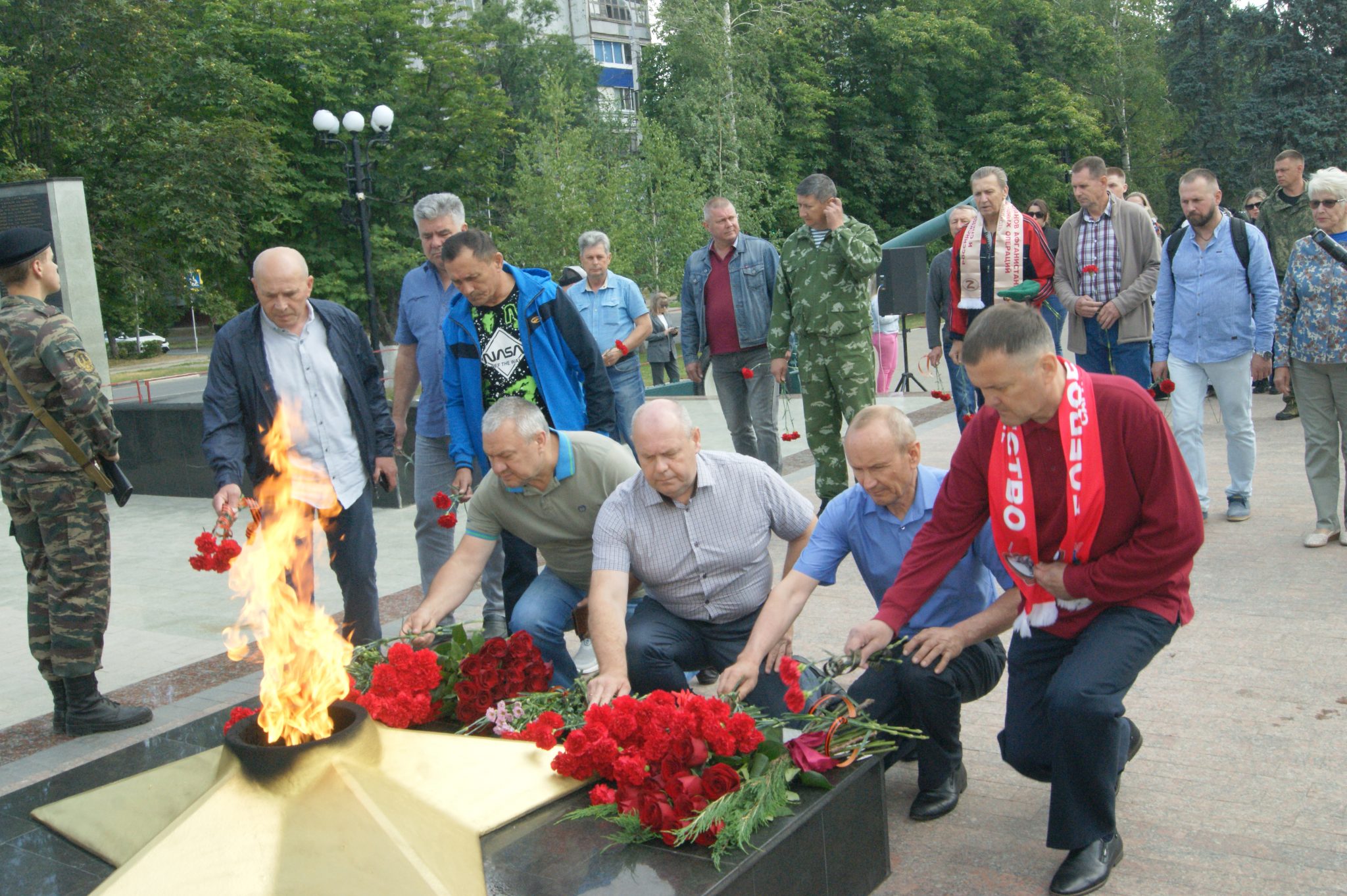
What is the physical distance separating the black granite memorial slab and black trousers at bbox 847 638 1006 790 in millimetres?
362

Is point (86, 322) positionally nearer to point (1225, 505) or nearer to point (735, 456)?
point (735, 456)

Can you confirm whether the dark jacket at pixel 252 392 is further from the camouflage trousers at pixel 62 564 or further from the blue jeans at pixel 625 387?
the blue jeans at pixel 625 387

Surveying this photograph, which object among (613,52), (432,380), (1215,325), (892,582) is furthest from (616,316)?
(613,52)

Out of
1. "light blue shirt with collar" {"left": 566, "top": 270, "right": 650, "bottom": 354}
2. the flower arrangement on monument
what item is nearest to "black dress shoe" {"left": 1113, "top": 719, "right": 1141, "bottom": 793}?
the flower arrangement on monument

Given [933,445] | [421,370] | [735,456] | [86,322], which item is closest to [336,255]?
[86,322]

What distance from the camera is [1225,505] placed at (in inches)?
296

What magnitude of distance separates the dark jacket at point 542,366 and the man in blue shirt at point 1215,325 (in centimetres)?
349

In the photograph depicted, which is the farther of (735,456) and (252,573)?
(735,456)

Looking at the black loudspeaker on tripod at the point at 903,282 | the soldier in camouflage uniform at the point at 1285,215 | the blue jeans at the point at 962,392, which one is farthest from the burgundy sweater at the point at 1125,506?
the black loudspeaker on tripod at the point at 903,282

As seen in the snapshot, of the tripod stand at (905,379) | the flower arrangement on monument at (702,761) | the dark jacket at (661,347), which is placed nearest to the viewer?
the flower arrangement on monument at (702,761)

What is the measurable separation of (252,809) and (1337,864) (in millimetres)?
2812

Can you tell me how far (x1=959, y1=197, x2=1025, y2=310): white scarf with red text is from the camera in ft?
25.2

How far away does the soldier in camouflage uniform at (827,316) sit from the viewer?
7.14 metres

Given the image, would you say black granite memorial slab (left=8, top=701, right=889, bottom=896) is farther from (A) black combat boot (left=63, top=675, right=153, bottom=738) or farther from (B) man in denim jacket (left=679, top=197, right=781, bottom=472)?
(B) man in denim jacket (left=679, top=197, right=781, bottom=472)
